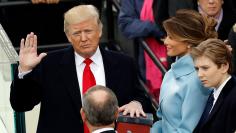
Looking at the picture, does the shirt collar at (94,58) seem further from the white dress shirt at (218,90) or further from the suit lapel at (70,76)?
the white dress shirt at (218,90)

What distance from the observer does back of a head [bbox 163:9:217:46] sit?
6.27 metres

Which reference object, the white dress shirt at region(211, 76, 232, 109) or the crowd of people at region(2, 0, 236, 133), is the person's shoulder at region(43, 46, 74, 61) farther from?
the white dress shirt at region(211, 76, 232, 109)

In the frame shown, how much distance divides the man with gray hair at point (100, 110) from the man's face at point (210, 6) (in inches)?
108

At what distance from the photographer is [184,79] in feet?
20.9

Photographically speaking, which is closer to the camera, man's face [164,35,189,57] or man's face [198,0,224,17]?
man's face [164,35,189,57]

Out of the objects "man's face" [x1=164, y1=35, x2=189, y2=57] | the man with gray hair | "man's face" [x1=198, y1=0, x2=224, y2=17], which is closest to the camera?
the man with gray hair

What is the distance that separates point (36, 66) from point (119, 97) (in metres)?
0.69

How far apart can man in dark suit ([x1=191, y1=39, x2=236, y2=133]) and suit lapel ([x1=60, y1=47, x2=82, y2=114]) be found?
977 millimetres

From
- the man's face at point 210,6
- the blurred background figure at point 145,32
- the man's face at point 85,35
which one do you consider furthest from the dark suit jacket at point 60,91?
the blurred background figure at point 145,32

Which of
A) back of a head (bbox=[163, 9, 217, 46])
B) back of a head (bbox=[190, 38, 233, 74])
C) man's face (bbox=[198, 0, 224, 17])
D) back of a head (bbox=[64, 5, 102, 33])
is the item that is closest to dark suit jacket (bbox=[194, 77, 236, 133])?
back of a head (bbox=[190, 38, 233, 74])

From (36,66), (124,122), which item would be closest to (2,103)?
(36,66)

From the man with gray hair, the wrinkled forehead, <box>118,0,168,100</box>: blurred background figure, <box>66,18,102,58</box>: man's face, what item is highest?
the wrinkled forehead

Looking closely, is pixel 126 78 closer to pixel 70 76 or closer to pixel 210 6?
pixel 70 76

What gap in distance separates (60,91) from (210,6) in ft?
6.87
